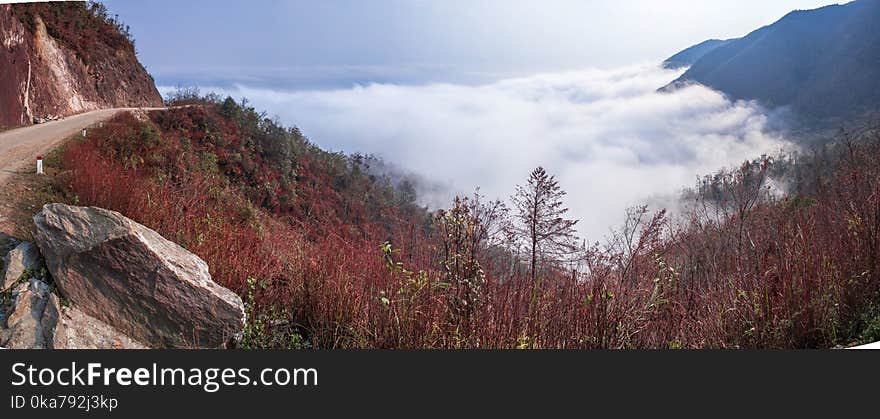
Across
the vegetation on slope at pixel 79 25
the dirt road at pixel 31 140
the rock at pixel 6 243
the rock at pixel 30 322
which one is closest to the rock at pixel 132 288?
the rock at pixel 30 322

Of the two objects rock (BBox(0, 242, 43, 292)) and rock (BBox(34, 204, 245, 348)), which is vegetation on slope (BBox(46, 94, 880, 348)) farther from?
rock (BBox(0, 242, 43, 292))

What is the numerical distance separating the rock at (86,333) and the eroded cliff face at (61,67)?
16.0 meters

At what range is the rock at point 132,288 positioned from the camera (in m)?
4.52

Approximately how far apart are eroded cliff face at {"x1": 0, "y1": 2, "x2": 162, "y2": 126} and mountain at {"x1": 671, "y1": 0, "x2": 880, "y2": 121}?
62.3m

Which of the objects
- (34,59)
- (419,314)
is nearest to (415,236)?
(419,314)

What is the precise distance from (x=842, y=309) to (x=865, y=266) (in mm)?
484

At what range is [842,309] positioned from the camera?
15.3 feet

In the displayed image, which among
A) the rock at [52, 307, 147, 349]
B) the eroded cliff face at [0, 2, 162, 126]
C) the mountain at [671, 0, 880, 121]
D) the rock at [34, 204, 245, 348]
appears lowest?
the rock at [52, 307, 147, 349]

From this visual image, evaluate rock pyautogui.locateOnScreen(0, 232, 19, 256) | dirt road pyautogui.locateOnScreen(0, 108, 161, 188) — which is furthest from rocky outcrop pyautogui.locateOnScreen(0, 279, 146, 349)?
dirt road pyautogui.locateOnScreen(0, 108, 161, 188)

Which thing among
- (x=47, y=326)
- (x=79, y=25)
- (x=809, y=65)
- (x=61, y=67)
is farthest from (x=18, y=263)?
(x=809, y=65)

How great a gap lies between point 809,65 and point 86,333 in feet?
294

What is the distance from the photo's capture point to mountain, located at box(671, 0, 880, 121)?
6248cm

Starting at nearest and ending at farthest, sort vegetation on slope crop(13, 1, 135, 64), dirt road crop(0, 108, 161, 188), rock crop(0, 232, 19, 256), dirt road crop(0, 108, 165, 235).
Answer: rock crop(0, 232, 19, 256) → dirt road crop(0, 108, 165, 235) → dirt road crop(0, 108, 161, 188) → vegetation on slope crop(13, 1, 135, 64)

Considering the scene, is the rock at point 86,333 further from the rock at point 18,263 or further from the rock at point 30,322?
the rock at point 18,263
